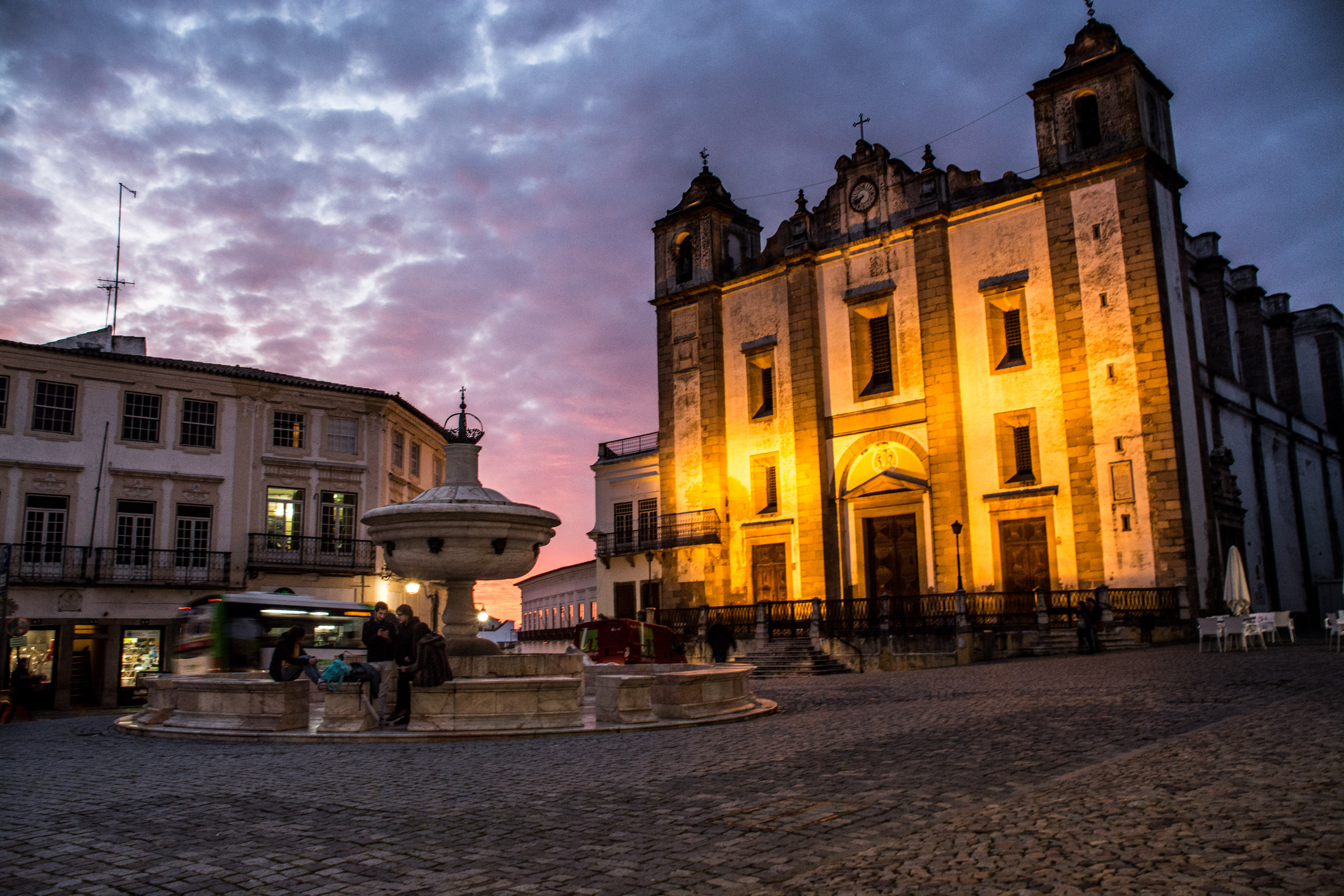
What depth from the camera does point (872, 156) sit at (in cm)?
3284

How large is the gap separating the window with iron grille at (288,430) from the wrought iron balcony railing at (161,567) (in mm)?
3947

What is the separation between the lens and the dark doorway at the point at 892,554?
3036cm

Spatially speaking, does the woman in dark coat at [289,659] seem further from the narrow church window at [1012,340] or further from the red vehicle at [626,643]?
the narrow church window at [1012,340]

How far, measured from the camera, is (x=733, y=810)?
596 cm

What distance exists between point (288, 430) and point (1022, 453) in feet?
74.0

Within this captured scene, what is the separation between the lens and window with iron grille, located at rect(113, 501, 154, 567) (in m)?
28.7

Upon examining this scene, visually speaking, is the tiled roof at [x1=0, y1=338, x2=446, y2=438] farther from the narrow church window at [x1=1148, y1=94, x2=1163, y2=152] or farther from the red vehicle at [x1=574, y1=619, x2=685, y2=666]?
the narrow church window at [x1=1148, y1=94, x2=1163, y2=152]

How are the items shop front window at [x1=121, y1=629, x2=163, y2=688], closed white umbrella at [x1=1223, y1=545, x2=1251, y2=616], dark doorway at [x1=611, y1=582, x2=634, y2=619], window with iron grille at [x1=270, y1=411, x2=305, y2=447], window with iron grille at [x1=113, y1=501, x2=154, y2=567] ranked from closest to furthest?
1. closed white umbrella at [x1=1223, y1=545, x2=1251, y2=616]
2. shop front window at [x1=121, y1=629, x2=163, y2=688]
3. window with iron grille at [x1=113, y1=501, x2=154, y2=567]
4. window with iron grille at [x1=270, y1=411, x2=305, y2=447]
5. dark doorway at [x1=611, y1=582, x2=634, y2=619]

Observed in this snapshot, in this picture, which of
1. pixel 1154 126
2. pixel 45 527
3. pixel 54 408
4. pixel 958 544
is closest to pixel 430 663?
pixel 958 544

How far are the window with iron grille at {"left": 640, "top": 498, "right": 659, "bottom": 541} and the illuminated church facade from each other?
13 cm

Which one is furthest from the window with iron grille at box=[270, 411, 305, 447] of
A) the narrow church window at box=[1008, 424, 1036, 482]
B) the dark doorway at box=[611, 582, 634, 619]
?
the narrow church window at box=[1008, 424, 1036, 482]

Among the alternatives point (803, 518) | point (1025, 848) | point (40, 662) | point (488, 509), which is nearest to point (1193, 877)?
point (1025, 848)

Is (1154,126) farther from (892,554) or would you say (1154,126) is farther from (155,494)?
(155,494)

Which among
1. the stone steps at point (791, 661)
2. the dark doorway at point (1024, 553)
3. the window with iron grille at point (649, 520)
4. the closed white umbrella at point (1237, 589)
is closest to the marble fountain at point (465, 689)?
the stone steps at point (791, 661)
